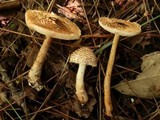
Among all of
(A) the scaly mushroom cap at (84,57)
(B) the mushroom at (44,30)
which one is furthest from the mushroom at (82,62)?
(B) the mushroom at (44,30)

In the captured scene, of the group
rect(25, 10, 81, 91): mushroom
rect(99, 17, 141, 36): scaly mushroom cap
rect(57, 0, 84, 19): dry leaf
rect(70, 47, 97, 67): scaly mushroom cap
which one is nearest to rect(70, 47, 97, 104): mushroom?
rect(70, 47, 97, 67): scaly mushroom cap

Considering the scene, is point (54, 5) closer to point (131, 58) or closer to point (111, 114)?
point (131, 58)

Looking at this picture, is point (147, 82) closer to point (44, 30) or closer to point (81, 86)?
point (81, 86)

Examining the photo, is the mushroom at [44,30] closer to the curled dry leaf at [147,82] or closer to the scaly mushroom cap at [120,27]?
the scaly mushroom cap at [120,27]

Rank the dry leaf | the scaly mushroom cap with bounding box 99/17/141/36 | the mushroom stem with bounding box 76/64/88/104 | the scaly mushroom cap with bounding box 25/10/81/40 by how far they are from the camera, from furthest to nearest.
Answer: the dry leaf → the mushroom stem with bounding box 76/64/88/104 → the scaly mushroom cap with bounding box 99/17/141/36 → the scaly mushroom cap with bounding box 25/10/81/40

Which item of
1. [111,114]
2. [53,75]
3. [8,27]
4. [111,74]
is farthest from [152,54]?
[8,27]

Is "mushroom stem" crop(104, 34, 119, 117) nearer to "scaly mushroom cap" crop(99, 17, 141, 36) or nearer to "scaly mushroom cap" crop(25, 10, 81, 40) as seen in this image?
"scaly mushroom cap" crop(99, 17, 141, 36)
